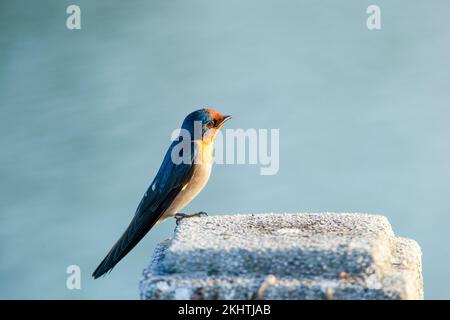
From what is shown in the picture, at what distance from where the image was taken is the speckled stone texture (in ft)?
5.99

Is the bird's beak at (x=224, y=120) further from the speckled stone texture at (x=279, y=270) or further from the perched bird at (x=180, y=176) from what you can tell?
the speckled stone texture at (x=279, y=270)

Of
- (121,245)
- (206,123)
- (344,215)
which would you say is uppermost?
(206,123)

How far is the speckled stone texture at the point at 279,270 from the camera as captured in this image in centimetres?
183

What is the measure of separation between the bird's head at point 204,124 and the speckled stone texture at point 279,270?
7.16ft

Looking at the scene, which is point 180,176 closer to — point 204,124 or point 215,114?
point 204,124

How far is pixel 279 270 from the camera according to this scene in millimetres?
1902

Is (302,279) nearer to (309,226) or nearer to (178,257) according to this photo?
(178,257)

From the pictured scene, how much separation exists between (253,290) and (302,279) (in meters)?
0.14

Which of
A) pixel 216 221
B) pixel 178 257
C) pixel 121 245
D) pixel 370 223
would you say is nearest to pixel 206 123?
pixel 121 245

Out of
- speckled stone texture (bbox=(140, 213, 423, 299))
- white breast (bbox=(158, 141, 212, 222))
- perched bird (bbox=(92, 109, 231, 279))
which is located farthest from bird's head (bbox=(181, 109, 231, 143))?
speckled stone texture (bbox=(140, 213, 423, 299))

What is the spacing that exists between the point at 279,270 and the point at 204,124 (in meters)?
2.51

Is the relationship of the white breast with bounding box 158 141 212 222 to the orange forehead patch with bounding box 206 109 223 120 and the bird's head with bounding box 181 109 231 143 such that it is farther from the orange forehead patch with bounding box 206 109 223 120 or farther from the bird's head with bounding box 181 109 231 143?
the orange forehead patch with bounding box 206 109 223 120

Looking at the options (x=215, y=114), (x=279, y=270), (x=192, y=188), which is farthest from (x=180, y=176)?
(x=279, y=270)

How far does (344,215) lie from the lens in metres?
2.59
